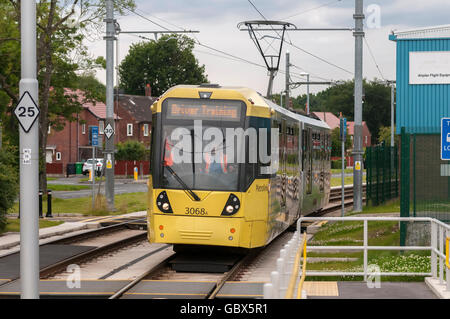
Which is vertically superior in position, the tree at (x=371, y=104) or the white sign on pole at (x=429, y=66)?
the tree at (x=371, y=104)

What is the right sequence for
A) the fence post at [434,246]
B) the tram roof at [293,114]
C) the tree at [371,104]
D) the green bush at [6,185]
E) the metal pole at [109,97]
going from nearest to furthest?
1. the fence post at [434,246]
2. the tram roof at [293,114]
3. the green bush at [6,185]
4. the metal pole at [109,97]
5. the tree at [371,104]

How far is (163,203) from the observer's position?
15.0 meters

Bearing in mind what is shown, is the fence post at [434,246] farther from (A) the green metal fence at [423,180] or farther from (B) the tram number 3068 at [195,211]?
(B) the tram number 3068 at [195,211]

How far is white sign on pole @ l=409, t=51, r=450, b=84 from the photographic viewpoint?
23.5 m

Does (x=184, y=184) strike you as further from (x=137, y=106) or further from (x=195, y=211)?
(x=137, y=106)

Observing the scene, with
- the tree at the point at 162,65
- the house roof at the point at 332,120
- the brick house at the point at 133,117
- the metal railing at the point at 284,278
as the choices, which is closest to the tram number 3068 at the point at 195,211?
the metal railing at the point at 284,278

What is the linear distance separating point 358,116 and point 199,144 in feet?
52.8

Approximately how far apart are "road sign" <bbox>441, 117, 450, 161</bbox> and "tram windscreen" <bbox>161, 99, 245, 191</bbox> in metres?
3.56

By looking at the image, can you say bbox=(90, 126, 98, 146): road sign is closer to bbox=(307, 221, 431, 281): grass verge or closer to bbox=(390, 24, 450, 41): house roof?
bbox=(307, 221, 431, 281): grass verge

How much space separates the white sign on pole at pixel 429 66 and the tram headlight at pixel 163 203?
11.1m

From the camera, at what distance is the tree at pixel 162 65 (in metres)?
95.8

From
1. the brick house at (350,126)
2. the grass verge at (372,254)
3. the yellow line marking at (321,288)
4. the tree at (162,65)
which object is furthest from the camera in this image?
the brick house at (350,126)

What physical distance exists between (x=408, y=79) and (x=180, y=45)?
73.7 metres

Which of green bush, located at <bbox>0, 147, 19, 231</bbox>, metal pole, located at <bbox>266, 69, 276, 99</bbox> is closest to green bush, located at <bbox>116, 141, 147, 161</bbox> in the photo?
metal pole, located at <bbox>266, 69, 276, 99</bbox>
